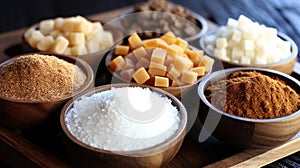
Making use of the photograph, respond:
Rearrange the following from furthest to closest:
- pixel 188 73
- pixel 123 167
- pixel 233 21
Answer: pixel 233 21 → pixel 188 73 → pixel 123 167

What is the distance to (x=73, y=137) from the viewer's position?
1.09 meters

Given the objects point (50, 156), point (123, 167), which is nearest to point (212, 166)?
point (123, 167)

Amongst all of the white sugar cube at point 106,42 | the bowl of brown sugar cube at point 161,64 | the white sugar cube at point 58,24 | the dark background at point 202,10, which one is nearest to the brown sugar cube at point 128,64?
the bowl of brown sugar cube at point 161,64

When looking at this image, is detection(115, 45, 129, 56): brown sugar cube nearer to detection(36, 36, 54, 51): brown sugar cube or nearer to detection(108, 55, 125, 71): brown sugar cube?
detection(108, 55, 125, 71): brown sugar cube

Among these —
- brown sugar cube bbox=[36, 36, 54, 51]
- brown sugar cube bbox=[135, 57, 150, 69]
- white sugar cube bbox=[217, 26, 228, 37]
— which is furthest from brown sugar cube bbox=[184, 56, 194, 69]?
brown sugar cube bbox=[36, 36, 54, 51]

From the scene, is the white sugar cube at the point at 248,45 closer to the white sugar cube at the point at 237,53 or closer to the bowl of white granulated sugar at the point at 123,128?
the white sugar cube at the point at 237,53

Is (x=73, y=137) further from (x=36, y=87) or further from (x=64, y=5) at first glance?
(x=64, y=5)

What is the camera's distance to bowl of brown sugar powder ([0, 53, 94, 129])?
3.94ft

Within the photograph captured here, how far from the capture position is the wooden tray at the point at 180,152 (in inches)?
46.1

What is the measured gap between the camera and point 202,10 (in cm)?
216

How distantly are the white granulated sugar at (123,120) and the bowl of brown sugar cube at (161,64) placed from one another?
0.12 metres

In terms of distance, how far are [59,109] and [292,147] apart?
0.55 m

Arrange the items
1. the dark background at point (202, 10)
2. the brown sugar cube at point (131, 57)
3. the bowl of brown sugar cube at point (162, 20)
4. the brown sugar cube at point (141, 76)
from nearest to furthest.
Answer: the brown sugar cube at point (141, 76) < the brown sugar cube at point (131, 57) < the bowl of brown sugar cube at point (162, 20) < the dark background at point (202, 10)

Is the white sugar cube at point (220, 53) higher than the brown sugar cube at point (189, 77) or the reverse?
the reverse
